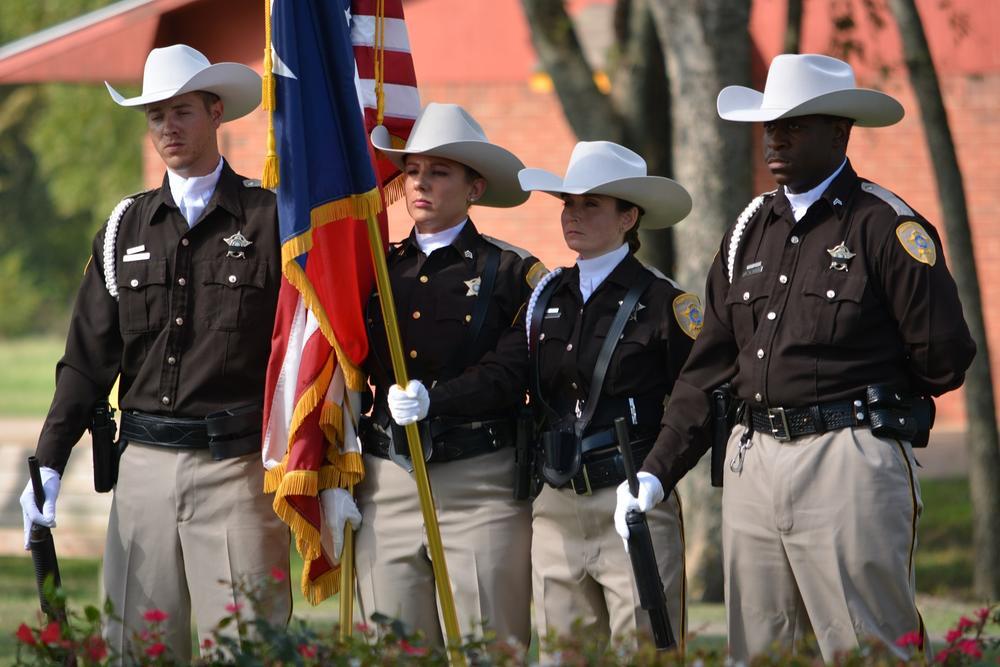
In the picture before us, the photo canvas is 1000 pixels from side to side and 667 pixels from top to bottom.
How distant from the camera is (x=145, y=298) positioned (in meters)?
5.23

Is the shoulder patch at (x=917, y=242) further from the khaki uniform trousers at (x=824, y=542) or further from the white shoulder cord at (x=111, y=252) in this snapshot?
the white shoulder cord at (x=111, y=252)

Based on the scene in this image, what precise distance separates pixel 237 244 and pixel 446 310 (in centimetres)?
77

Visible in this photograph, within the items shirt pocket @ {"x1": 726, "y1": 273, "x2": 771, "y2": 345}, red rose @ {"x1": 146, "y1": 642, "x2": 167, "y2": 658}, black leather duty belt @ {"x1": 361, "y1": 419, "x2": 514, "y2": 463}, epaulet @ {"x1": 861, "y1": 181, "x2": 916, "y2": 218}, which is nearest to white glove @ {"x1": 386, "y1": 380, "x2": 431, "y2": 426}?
black leather duty belt @ {"x1": 361, "y1": 419, "x2": 514, "y2": 463}

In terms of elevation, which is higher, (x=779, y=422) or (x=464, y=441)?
(x=779, y=422)

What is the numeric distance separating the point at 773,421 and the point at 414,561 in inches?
51.9

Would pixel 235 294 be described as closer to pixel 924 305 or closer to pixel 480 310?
pixel 480 310

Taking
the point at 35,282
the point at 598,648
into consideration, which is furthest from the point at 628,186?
the point at 35,282

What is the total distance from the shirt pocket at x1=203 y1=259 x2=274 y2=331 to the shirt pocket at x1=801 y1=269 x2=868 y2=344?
6.17 feet

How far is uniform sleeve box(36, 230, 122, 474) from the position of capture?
17.5 ft

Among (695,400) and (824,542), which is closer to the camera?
(824,542)

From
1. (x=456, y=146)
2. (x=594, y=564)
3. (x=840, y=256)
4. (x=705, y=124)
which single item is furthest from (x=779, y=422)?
(x=705, y=124)

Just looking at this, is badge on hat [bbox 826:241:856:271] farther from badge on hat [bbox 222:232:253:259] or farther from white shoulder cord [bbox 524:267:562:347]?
badge on hat [bbox 222:232:253:259]

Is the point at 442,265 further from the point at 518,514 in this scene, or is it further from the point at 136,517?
the point at 136,517

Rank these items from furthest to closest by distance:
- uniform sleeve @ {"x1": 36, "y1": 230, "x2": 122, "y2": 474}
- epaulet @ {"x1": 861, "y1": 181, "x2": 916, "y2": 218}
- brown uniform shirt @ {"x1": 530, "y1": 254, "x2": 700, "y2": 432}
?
1. uniform sleeve @ {"x1": 36, "y1": 230, "x2": 122, "y2": 474}
2. brown uniform shirt @ {"x1": 530, "y1": 254, "x2": 700, "y2": 432}
3. epaulet @ {"x1": 861, "y1": 181, "x2": 916, "y2": 218}
